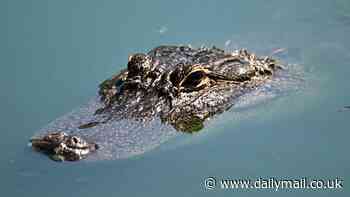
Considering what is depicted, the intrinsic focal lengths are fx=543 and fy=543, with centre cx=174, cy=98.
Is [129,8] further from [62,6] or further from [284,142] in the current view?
[284,142]

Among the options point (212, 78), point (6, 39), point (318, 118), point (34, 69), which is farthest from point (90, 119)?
point (6, 39)

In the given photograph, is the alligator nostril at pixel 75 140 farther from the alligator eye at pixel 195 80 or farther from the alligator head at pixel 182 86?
the alligator eye at pixel 195 80

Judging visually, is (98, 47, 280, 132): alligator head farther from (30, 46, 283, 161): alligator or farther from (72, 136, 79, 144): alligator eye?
(72, 136, 79, 144): alligator eye

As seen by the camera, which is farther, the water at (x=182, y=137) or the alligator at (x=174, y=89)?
the alligator at (x=174, y=89)

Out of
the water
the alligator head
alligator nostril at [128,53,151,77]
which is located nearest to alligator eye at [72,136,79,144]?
the water

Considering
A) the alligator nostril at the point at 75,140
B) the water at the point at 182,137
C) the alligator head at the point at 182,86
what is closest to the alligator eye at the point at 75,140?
the alligator nostril at the point at 75,140

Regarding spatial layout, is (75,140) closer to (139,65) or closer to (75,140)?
(75,140)
